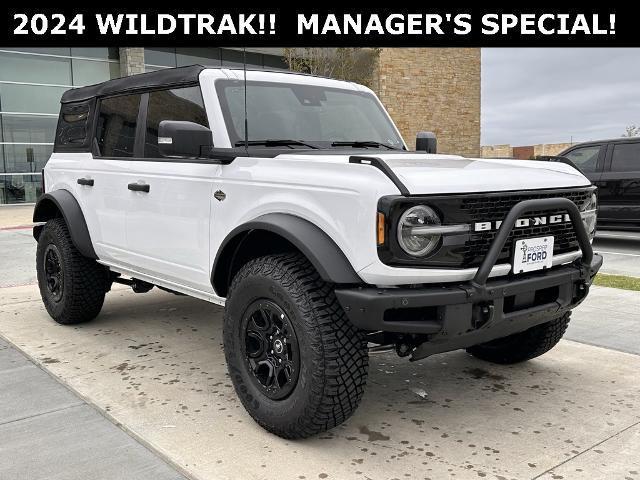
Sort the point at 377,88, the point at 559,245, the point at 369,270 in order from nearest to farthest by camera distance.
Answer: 1. the point at 369,270
2. the point at 559,245
3. the point at 377,88

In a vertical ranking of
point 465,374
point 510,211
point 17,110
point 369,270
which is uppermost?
point 17,110

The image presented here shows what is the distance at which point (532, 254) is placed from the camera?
302cm

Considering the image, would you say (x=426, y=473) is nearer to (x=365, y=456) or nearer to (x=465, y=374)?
(x=365, y=456)

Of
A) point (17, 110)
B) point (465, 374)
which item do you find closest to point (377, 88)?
point (17, 110)

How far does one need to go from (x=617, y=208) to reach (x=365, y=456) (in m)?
9.10

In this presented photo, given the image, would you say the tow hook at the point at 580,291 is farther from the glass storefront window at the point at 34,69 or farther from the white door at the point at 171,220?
the glass storefront window at the point at 34,69

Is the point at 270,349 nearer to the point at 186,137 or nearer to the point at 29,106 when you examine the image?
the point at 186,137

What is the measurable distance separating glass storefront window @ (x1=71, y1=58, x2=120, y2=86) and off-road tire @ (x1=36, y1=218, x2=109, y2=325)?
18.2 metres

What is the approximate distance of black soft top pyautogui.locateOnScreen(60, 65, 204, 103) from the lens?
403 cm

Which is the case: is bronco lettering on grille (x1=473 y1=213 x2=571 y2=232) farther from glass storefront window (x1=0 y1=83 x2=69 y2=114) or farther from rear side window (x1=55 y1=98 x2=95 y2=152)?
glass storefront window (x1=0 y1=83 x2=69 y2=114)

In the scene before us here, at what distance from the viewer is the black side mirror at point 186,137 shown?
336 cm

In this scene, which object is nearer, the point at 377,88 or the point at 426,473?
the point at 426,473

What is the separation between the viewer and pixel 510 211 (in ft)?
9.38

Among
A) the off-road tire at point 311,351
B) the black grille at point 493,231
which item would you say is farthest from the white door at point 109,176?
the black grille at point 493,231
